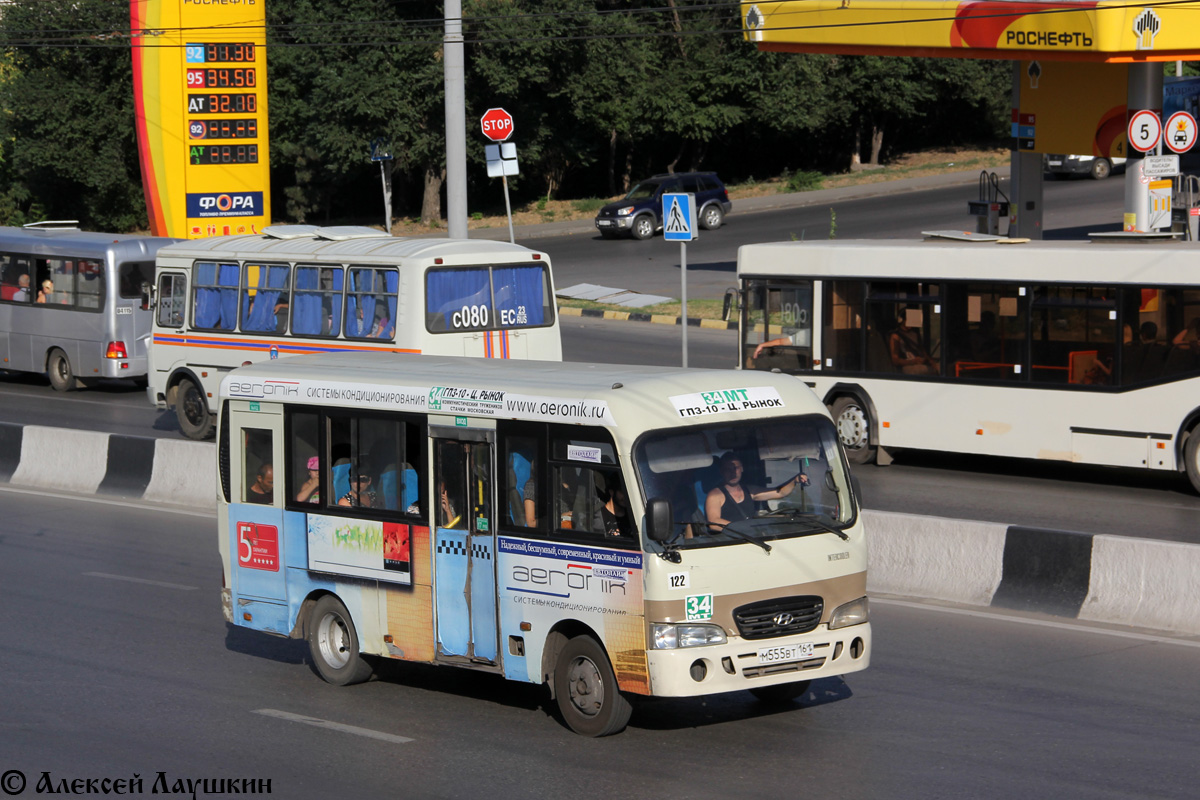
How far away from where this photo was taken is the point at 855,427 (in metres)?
18.0

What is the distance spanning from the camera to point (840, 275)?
1794 cm

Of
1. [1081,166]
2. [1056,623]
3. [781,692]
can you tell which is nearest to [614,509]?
[781,692]

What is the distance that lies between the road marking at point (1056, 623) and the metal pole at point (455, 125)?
35.4 feet

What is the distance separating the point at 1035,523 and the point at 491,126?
13.5 meters

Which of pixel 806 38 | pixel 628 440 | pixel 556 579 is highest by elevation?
pixel 806 38

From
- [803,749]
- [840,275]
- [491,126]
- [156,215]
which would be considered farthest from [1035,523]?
[156,215]

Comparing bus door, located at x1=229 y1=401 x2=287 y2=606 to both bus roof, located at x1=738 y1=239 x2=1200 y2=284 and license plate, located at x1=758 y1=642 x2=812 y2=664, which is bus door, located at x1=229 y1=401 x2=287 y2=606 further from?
bus roof, located at x1=738 y1=239 x2=1200 y2=284

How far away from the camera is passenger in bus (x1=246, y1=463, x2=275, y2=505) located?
1015cm

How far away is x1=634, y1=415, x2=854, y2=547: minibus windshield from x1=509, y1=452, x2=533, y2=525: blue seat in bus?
836 mm

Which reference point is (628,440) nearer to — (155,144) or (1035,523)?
(1035,523)

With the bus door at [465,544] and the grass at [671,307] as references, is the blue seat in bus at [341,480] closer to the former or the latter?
the bus door at [465,544]

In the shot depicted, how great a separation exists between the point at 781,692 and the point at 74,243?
20.6 metres

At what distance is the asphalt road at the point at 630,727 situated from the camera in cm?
753

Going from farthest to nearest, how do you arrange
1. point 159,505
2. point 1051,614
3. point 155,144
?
1. point 155,144
2. point 159,505
3. point 1051,614
